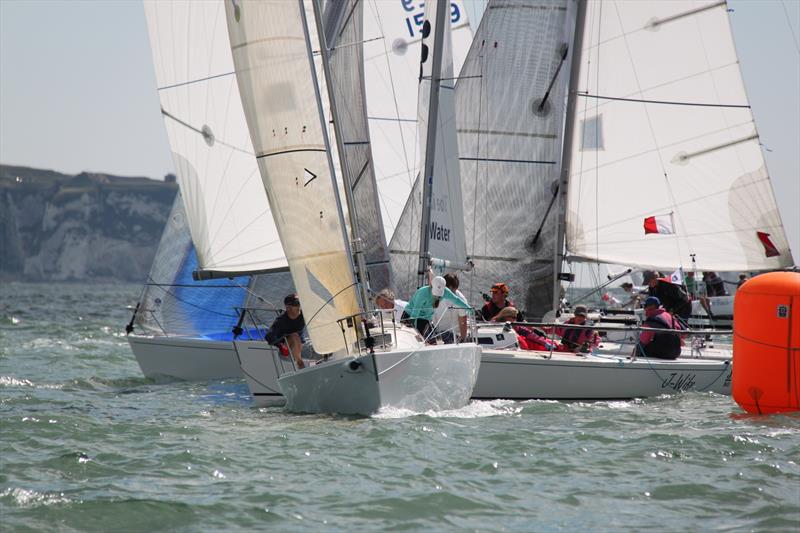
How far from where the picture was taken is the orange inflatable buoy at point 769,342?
435 inches

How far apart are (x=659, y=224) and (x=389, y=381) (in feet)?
24.0

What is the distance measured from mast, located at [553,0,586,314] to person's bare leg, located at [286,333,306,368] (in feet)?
18.5

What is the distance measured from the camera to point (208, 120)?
1602cm

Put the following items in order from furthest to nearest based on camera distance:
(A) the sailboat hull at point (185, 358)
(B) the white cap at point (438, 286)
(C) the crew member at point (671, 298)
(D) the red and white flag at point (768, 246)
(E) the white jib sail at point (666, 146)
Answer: (A) the sailboat hull at point (185, 358) < (E) the white jib sail at point (666, 146) < (D) the red and white flag at point (768, 246) < (C) the crew member at point (671, 298) < (B) the white cap at point (438, 286)

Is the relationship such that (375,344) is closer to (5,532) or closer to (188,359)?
(5,532)

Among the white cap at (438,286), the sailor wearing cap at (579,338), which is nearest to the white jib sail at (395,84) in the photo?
the sailor wearing cap at (579,338)

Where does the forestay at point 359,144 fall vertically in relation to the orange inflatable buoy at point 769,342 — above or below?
above

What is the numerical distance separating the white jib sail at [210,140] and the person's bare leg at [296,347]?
3.44m

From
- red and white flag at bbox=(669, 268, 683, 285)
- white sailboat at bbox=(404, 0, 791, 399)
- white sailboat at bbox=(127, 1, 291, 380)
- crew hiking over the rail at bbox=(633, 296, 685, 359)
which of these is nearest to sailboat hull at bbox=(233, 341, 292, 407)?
white sailboat at bbox=(127, 1, 291, 380)

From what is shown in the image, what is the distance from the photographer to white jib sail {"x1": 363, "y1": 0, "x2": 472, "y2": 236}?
64.5 ft

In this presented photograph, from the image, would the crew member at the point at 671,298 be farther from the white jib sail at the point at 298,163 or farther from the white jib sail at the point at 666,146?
the white jib sail at the point at 298,163

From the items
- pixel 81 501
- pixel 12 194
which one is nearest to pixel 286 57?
pixel 81 501

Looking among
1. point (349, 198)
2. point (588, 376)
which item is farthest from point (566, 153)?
point (349, 198)

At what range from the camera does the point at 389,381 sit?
1088 cm
